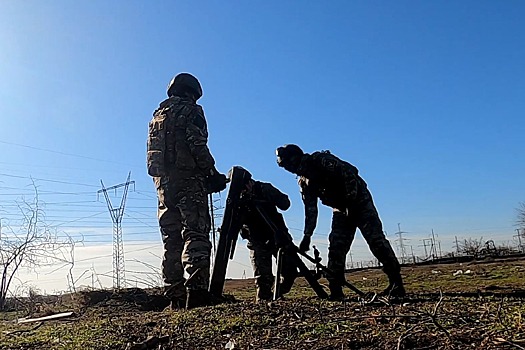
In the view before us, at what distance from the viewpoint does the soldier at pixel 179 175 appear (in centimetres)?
709

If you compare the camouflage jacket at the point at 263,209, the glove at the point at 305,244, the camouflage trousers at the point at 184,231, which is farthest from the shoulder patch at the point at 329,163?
the camouflage trousers at the point at 184,231

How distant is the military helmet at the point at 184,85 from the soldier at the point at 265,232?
1.47 m

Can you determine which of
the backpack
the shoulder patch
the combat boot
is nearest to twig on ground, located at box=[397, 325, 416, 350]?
the shoulder patch

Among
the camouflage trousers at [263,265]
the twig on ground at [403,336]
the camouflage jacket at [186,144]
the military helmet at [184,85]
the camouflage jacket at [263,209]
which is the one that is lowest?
the twig on ground at [403,336]

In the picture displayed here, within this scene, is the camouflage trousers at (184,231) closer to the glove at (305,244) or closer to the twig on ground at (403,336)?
the glove at (305,244)

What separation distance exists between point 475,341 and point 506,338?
182mm

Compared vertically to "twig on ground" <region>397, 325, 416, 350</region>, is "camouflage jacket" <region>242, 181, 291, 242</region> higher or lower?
higher

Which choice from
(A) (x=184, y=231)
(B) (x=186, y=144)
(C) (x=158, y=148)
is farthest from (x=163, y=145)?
(A) (x=184, y=231)

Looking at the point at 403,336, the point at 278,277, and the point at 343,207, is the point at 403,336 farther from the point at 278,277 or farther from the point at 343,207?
the point at 343,207

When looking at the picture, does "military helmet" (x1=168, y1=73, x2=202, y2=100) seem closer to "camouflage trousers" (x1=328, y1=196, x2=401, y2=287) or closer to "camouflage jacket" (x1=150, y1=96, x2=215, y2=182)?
"camouflage jacket" (x1=150, y1=96, x2=215, y2=182)

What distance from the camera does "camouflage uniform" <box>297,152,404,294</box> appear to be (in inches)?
273

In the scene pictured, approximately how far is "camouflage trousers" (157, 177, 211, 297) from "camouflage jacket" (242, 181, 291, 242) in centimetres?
59

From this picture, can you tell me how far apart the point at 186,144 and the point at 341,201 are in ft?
6.89

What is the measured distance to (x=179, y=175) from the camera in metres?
→ 7.26
